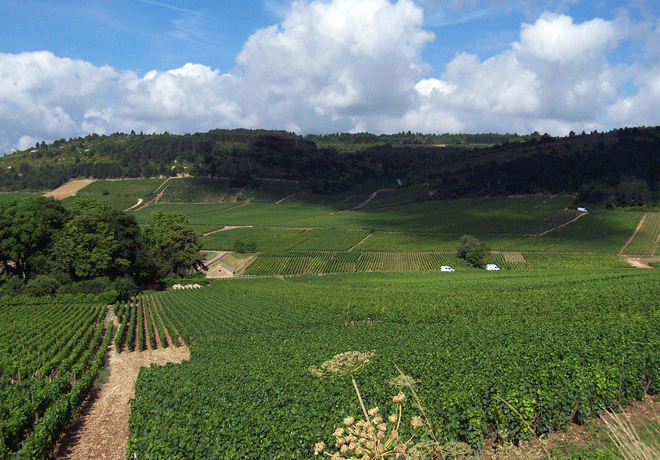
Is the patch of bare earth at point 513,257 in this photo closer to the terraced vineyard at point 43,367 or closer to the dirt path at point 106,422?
the terraced vineyard at point 43,367

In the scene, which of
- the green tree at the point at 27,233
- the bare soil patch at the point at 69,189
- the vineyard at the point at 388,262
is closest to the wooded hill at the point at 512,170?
the bare soil patch at the point at 69,189

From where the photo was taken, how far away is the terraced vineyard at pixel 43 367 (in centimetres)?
1551

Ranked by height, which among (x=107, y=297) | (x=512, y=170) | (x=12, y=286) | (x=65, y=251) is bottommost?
(x=107, y=297)

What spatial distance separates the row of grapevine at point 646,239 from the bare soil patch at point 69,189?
555 feet

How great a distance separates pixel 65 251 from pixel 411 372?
45357 mm

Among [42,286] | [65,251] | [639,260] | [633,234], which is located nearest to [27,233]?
[65,251]

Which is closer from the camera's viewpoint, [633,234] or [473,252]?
[473,252]

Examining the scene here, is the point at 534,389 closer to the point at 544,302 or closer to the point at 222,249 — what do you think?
the point at 544,302

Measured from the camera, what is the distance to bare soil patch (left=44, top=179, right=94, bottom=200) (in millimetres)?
162550

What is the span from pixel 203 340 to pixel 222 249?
71193 mm

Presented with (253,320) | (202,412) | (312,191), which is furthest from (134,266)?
(312,191)

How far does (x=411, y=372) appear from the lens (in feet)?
57.3

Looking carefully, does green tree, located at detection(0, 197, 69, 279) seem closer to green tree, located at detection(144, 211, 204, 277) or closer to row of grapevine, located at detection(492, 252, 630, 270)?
green tree, located at detection(144, 211, 204, 277)

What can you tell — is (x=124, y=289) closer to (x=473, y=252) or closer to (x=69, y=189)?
(x=473, y=252)
